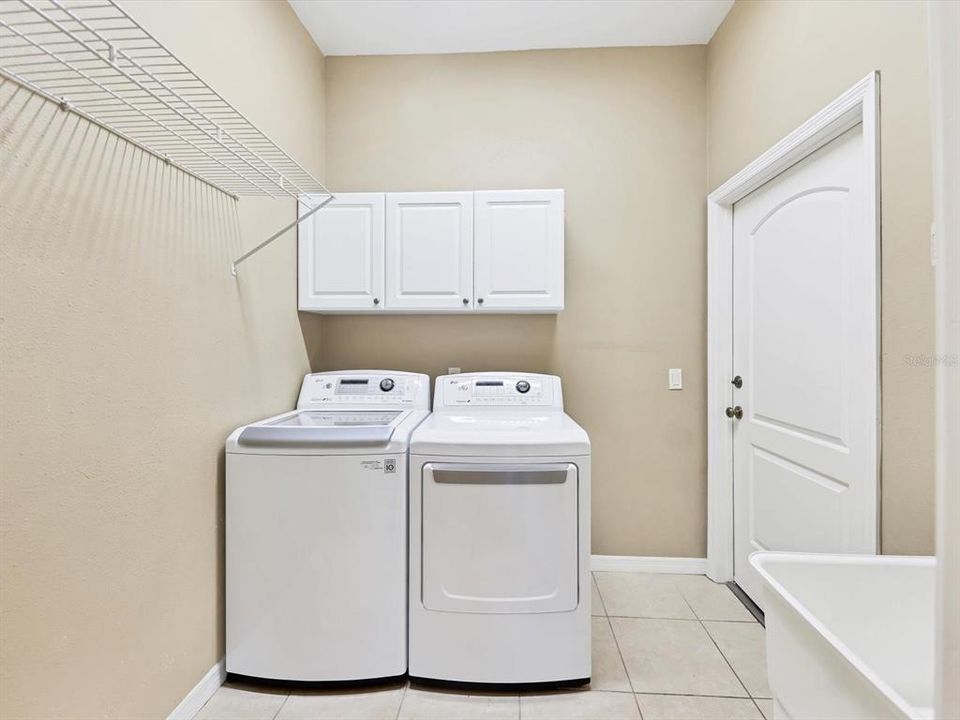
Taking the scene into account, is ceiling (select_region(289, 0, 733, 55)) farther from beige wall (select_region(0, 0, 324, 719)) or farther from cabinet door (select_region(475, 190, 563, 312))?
cabinet door (select_region(475, 190, 563, 312))

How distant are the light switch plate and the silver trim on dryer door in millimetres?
1170

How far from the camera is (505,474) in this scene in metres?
1.63

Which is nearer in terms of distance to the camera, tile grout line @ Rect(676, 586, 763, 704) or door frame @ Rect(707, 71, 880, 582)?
tile grout line @ Rect(676, 586, 763, 704)

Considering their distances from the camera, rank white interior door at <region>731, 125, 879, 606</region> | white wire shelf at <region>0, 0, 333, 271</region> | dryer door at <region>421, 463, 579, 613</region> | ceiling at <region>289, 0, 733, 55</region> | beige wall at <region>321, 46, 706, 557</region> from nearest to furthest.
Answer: white wire shelf at <region>0, 0, 333, 271</region>
white interior door at <region>731, 125, 879, 606</region>
dryer door at <region>421, 463, 579, 613</region>
ceiling at <region>289, 0, 733, 55</region>
beige wall at <region>321, 46, 706, 557</region>

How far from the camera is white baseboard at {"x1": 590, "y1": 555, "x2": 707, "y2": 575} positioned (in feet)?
8.29

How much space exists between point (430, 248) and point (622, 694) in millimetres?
1941

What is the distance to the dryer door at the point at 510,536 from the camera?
1.62 meters

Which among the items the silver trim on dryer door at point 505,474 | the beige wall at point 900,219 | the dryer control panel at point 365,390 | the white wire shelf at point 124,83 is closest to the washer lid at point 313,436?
the silver trim on dryer door at point 505,474

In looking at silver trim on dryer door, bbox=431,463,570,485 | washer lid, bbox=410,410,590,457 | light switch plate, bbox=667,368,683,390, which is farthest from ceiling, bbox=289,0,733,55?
silver trim on dryer door, bbox=431,463,570,485

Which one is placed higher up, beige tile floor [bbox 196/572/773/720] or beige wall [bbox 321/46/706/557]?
beige wall [bbox 321/46/706/557]

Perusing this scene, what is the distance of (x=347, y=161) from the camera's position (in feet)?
8.59

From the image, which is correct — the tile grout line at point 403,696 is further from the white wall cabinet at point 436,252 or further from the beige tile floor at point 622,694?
the white wall cabinet at point 436,252

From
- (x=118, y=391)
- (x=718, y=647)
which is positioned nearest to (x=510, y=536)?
(x=718, y=647)

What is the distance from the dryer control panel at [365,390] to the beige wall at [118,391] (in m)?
0.38
